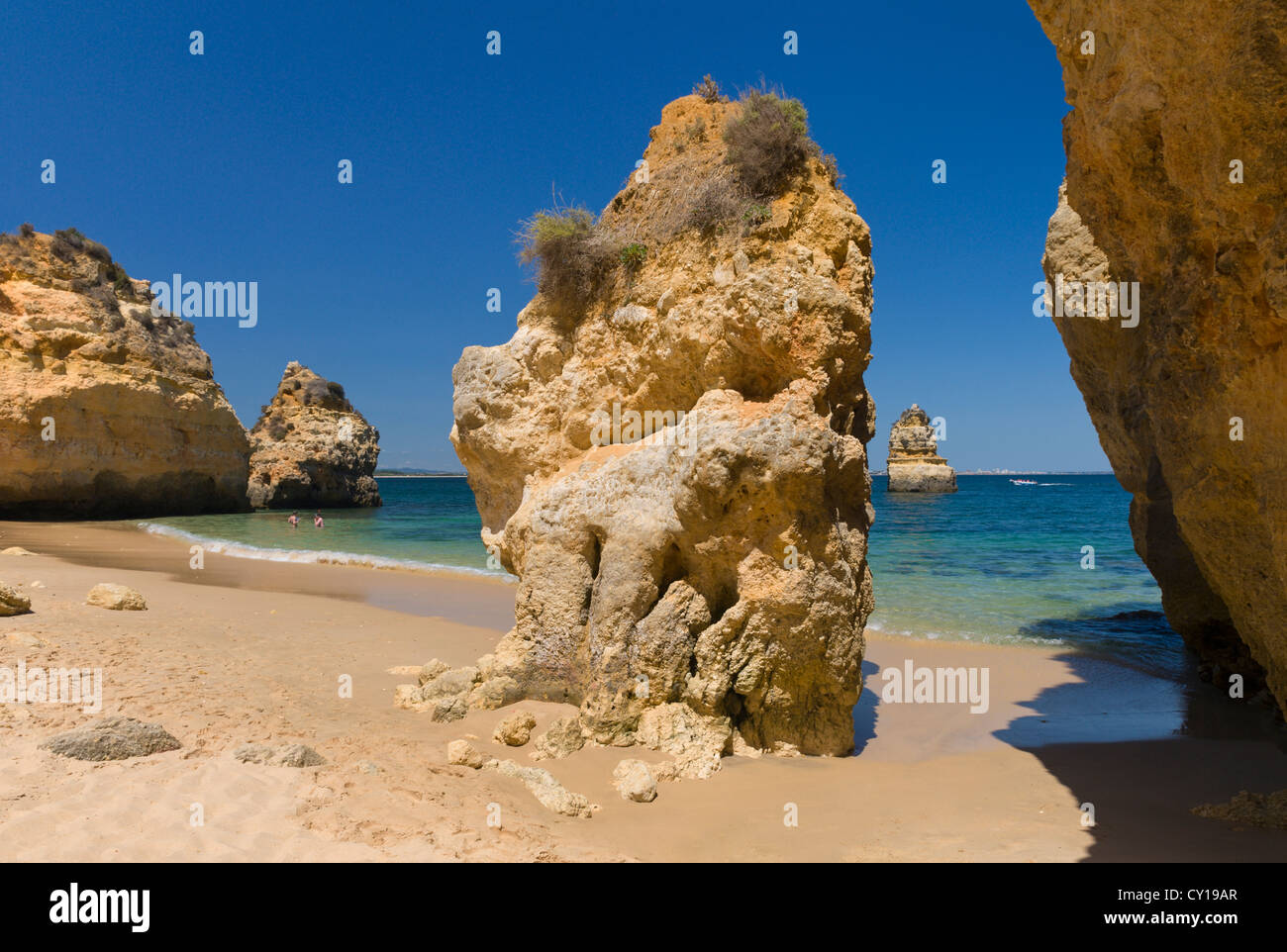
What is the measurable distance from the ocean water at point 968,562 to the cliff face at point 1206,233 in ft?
20.2

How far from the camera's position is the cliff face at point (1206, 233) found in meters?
4.03

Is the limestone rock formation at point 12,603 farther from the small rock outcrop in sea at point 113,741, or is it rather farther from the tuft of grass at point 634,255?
the tuft of grass at point 634,255

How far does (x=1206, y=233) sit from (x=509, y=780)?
244 inches

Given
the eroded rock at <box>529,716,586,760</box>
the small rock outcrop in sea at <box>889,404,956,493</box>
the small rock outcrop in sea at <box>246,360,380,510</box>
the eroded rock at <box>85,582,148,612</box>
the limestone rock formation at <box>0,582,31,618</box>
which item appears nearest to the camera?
the eroded rock at <box>529,716,586,760</box>

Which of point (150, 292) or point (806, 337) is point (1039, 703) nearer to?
point (806, 337)

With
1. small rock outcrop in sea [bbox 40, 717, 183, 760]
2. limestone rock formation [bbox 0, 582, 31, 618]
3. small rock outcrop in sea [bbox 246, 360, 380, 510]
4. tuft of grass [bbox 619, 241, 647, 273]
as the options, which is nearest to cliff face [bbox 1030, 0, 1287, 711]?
tuft of grass [bbox 619, 241, 647, 273]

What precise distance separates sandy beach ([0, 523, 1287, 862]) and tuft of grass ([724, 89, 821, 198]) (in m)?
5.24

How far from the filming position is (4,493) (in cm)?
3034

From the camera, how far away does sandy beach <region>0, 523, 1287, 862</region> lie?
3898 mm

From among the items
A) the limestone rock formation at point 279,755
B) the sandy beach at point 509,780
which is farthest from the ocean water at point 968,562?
the limestone rock formation at point 279,755
